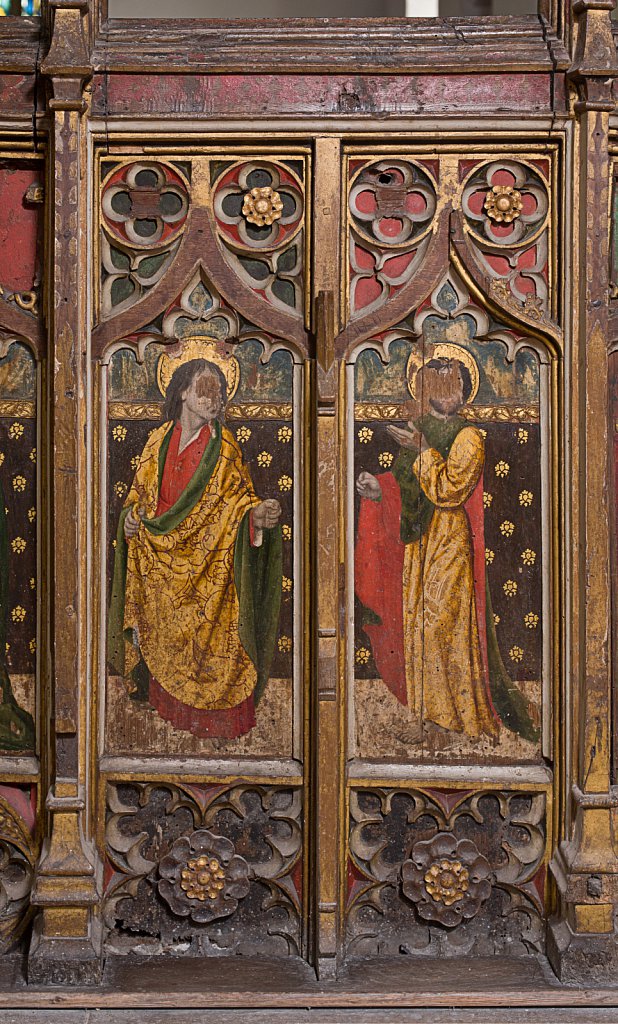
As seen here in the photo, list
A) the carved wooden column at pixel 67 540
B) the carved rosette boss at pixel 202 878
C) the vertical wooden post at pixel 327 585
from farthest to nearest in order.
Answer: the carved rosette boss at pixel 202 878 < the vertical wooden post at pixel 327 585 < the carved wooden column at pixel 67 540

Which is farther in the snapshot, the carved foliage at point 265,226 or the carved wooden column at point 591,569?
the carved foliage at point 265,226

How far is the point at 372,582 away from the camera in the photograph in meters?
4.25

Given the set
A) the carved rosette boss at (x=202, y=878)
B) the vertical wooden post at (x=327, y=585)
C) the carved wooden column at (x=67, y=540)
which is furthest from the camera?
the carved rosette boss at (x=202, y=878)

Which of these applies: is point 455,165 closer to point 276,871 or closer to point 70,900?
point 276,871

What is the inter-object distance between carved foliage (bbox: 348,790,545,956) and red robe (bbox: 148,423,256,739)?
1.89 feet

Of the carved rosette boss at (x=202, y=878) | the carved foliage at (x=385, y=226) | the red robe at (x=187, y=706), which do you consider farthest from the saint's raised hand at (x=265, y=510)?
the carved rosette boss at (x=202, y=878)

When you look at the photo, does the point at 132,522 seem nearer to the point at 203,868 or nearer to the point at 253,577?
the point at 253,577

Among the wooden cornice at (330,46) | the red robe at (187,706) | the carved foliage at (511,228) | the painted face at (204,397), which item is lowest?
the red robe at (187,706)

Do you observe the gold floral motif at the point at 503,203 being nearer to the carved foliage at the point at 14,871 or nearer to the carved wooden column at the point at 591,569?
the carved wooden column at the point at 591,569

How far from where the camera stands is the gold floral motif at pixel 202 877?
4199 millimetres

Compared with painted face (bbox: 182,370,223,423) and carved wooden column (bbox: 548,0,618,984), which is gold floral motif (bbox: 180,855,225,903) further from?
painted face (bbox: 182,370,223,423)

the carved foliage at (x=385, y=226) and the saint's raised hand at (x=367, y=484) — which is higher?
the carved foliage at (x=385, y=226)

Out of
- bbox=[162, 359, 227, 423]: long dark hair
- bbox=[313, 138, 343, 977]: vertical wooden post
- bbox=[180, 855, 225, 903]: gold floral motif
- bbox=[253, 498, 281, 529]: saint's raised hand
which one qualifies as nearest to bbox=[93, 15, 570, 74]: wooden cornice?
bbox=[313, 138, 343, 977]: vertical wooden post

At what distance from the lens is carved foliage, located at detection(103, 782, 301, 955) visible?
4.21 metres
